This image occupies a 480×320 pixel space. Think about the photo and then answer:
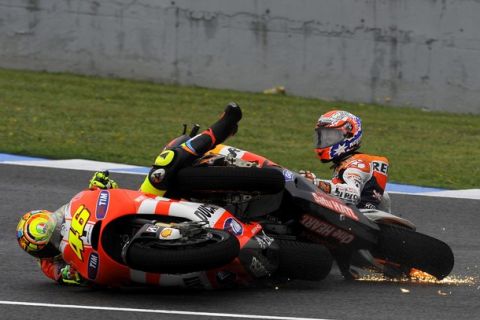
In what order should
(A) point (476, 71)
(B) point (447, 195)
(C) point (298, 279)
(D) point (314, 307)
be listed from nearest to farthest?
(D) point (314, 307) → (C) point (298, 279) → (B) point (447, 195) → (A) point (476, 71)

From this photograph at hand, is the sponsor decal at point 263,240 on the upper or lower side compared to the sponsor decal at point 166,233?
lower

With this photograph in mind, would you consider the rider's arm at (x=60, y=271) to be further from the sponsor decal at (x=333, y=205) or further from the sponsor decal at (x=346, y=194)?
the sponsor decal at (x=346, y=194)

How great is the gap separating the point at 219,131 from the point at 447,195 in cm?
492

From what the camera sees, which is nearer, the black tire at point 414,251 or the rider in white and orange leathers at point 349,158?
the black tire at point 414,251

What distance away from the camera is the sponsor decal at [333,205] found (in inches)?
267

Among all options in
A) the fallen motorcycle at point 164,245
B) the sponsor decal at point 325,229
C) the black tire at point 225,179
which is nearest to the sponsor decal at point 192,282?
the fallen motorcycle at point 164,245

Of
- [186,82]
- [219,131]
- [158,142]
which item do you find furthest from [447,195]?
[186,82]

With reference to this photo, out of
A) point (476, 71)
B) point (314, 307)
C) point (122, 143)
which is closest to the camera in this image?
point (314, 307)

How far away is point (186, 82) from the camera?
16938 millimetres

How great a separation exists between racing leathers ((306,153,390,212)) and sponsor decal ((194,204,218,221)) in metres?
0.82

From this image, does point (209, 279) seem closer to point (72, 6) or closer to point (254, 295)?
point (254, 295)

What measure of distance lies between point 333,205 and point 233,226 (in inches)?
28.3

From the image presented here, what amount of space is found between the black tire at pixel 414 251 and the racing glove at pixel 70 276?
73.2 inches

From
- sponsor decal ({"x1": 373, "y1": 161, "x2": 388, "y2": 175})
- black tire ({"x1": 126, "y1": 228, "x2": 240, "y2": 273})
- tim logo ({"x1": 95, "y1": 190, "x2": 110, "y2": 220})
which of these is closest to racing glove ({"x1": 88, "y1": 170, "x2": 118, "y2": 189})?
tim logo ({"x1": 95, "y1": 190, "x2": 110, "y2": 220})
